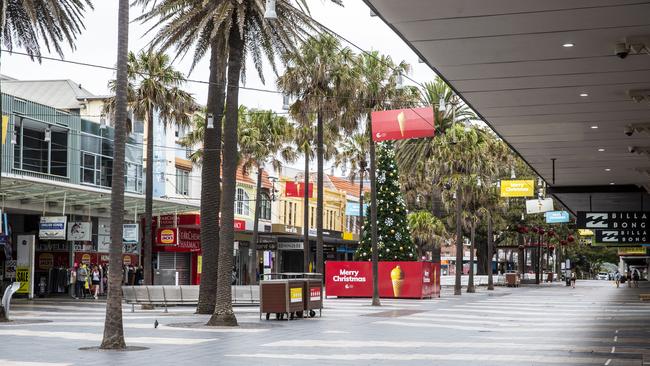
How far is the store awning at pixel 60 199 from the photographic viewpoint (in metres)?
37.3

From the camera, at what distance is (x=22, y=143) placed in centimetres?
4269

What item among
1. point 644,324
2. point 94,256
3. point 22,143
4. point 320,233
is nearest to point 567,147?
point 644,324

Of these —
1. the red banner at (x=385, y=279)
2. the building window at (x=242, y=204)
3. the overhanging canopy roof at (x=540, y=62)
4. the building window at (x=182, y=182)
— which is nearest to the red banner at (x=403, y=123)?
the overhanging canopy roof at (x=540, y=62)

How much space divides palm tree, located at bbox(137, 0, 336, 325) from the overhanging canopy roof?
7.42 m

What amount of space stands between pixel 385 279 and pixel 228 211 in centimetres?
2126

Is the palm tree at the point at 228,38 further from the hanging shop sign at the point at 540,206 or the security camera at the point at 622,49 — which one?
the hanging shop sign at the point at 540,206

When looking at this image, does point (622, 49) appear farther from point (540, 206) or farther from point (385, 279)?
point (540, 206)

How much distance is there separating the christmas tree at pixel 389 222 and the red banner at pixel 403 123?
1808 cm

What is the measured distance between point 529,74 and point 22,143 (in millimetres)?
32803

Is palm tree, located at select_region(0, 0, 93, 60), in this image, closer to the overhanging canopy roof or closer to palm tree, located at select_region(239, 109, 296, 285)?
the overhanging canopy roof

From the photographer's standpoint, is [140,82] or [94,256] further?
[94,256]

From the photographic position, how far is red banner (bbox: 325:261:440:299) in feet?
145

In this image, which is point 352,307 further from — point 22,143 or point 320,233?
point 22,143

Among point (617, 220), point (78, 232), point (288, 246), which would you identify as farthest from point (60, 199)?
point (288, 246)
